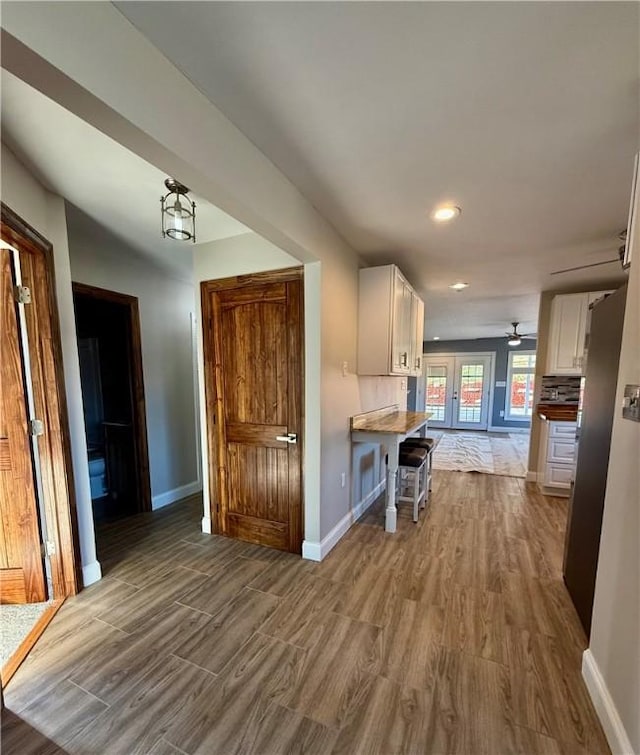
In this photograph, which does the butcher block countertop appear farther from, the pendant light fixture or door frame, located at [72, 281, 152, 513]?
door frame, located at [72, 281, 152, 513]

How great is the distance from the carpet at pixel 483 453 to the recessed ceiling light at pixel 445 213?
3.81 metres

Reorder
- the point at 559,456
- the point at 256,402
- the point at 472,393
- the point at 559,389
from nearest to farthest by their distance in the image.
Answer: the point at 256,402
the point at 559,456
the point at 559,389
the point at 472,393

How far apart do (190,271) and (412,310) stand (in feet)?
8.12

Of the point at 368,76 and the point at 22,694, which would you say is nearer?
the point at 368,76

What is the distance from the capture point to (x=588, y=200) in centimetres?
199

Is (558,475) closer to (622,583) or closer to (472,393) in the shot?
(622,583)

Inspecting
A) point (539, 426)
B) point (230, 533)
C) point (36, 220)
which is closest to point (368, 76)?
point (36, 220)

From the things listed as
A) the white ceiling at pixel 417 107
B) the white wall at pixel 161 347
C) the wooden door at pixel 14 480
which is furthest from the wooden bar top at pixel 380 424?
the wooden door at pixel 14 480

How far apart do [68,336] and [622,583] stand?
10.0 feet

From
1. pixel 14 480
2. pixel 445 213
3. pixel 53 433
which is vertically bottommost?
pixel 14 480

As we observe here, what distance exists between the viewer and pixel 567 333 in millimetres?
4035

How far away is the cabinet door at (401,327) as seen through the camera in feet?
9.74

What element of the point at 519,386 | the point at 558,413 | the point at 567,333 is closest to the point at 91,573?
the point at 558,413

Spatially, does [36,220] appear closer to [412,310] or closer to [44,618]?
[44,618]
